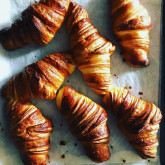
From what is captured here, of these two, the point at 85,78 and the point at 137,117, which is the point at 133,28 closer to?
the point at 85,78

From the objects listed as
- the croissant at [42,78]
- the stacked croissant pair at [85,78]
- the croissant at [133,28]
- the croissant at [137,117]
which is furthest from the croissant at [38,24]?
the croissant at [137,117]

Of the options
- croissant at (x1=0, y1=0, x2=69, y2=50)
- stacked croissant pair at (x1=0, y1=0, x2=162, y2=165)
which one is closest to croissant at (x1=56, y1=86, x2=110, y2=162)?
stacked croissant pair at (x1=0, y1=0, x2=162, y2=165)

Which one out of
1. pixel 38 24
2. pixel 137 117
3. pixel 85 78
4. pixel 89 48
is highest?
pixel 38 24

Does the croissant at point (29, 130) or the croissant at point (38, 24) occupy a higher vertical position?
the croissant at point (38, 24)

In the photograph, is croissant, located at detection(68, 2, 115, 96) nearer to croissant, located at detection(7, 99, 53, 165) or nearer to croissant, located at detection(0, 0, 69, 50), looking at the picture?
croissant, located at detection(0, 0, 69, 50)

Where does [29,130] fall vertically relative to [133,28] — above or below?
below

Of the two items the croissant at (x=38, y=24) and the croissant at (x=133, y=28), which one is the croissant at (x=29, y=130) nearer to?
the croissant at (x=38, y=24)

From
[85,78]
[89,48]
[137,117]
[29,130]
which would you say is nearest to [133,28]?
[89,48]
